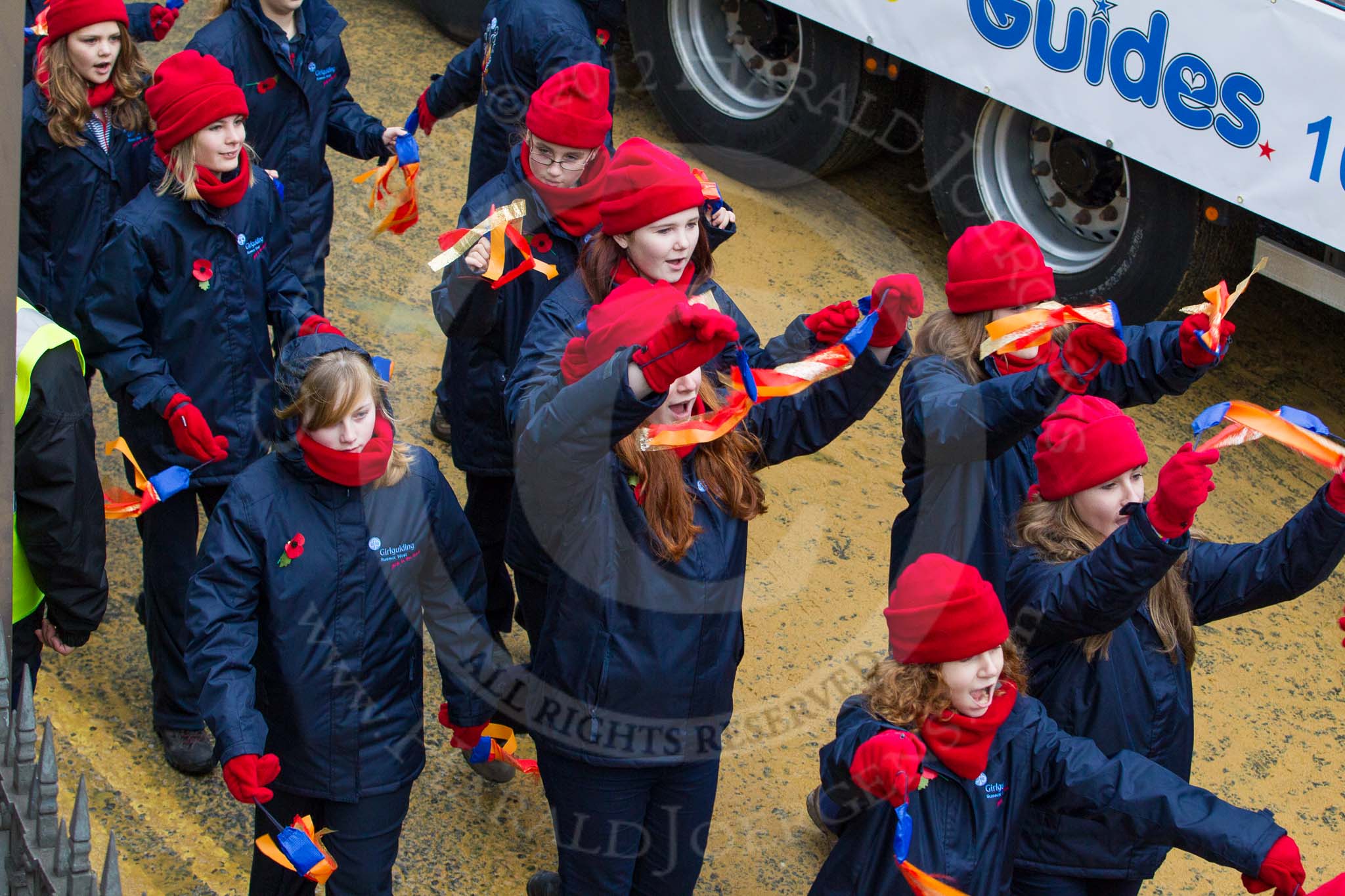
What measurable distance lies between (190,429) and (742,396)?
5.25 ft

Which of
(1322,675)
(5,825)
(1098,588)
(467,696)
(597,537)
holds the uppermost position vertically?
(1098,588)

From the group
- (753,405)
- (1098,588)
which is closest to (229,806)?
(753,405)

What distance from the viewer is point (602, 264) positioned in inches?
151

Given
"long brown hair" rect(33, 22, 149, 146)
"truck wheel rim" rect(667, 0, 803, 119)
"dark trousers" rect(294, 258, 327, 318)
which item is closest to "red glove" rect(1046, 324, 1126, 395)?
"dark trousers" rect(294, 258, 327, 318)

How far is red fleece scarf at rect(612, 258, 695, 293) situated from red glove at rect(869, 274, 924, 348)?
1.90 feet

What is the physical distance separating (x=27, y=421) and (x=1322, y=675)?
4197 millimetres

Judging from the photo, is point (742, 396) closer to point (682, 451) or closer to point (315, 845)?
point (682, 451)

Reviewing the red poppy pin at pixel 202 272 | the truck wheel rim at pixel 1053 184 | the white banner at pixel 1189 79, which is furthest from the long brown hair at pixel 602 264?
the truck wheel rim at pixel 1053 184

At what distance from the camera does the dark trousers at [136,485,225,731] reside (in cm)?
428

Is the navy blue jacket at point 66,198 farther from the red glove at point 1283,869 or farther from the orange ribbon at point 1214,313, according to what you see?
the red glove at point 1283,869

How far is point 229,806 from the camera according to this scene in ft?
13.9

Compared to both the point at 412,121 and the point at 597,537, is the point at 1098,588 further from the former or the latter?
the point at 412,121

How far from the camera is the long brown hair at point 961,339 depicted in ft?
13.1

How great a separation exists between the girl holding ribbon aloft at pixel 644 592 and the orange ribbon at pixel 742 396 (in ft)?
0.06
